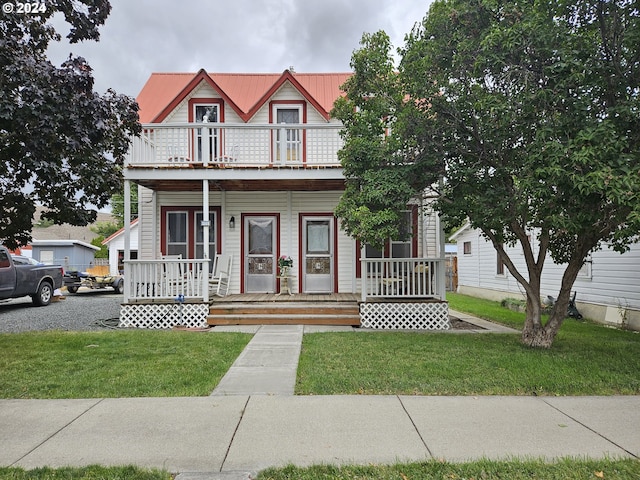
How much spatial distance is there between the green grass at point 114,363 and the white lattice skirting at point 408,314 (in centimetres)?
297

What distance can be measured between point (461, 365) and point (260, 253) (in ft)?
22.3

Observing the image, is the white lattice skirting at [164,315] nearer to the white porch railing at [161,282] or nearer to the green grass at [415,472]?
the white porch railing at [161,282]

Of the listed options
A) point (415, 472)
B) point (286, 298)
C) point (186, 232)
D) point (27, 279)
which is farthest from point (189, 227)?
point (415, 472)

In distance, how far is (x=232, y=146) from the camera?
32.4 feet

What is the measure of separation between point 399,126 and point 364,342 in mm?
3884

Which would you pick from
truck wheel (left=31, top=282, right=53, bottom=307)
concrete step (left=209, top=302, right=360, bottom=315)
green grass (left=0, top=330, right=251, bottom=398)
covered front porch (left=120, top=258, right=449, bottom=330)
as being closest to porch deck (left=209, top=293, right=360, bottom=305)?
covered front porch (left=120, top=258, right=449, bottom=330)

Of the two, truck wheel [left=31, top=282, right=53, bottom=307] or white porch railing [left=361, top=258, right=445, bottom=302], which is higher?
white porch railing [left=361, top=258, right=445, bottom=302]

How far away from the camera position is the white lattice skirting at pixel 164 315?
9.08 m

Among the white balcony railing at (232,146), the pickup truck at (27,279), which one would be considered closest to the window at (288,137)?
the white balcony railing at (232,146)

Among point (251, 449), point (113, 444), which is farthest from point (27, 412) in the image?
point (251, 449)

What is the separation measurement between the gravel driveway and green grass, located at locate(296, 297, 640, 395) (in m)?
5.80

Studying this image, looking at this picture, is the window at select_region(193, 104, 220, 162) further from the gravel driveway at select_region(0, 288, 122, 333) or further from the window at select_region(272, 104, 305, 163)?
the gravel driveway at select_region(0, 288, 122, 333)

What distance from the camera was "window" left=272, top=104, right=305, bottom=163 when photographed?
373 inches

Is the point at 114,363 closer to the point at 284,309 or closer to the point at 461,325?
the point at 284,309
